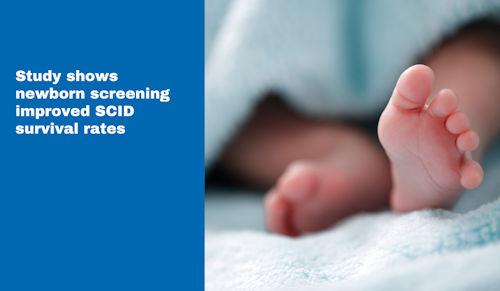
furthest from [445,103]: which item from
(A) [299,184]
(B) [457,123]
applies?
(A) [299,184]

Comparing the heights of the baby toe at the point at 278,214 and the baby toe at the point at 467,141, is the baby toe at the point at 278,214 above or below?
below

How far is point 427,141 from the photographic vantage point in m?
0.39

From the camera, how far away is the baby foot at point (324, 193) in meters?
0.53

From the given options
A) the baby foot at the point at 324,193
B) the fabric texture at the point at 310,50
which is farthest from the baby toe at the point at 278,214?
the fabric texture at the point at 310,50

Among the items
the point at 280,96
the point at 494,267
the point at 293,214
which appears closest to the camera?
the point at 494,267

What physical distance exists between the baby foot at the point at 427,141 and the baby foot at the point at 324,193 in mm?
107

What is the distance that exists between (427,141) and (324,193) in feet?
0.54

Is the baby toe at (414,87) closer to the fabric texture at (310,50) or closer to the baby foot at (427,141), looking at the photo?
the baby foot at (427,141)

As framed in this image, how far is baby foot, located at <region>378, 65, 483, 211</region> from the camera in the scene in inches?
14.5

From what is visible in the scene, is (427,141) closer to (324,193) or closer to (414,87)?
(414,87)
